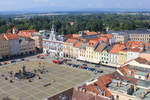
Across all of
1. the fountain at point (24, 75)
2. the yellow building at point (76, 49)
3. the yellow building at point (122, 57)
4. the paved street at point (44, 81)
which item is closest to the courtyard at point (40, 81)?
the paved street at point (44, 81)

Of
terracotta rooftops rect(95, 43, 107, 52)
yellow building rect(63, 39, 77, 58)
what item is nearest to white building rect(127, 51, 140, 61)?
terracotta rooftops rect(95, 43, 107, 52)

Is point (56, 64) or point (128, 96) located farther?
point (56, 64)

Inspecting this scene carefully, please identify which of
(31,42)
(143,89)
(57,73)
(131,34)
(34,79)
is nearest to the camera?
(143,89)

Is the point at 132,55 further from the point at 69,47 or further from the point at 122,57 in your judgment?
the point at 69,47

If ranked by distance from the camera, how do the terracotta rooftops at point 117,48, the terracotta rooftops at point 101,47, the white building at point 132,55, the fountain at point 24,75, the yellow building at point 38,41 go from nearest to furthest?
the fountain at point 24,75, the white building at point 132,55, the terracotta rooftops at point 117,48, the terracotta rooftops at point 101,47, the yellow building at point 38,41

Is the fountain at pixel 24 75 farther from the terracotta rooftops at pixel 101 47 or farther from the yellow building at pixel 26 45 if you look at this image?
the yellow building at pixel 26 45

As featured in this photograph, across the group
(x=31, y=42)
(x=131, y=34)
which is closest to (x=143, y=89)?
(x=31, y=42)

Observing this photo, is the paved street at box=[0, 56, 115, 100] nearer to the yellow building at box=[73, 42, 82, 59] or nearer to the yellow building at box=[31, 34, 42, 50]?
the yellow building at box=[73, 42, 82, 59]

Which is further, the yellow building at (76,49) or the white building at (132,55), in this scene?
the yellow building at (76,49)

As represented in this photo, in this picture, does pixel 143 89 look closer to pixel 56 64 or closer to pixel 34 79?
pixel 34 79
